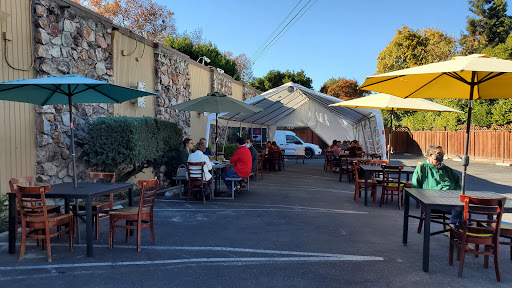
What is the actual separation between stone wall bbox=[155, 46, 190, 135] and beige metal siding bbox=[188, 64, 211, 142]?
0.58 m

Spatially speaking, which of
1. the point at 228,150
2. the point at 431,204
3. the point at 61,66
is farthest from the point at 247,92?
the point at 431,204

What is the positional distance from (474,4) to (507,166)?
30.0 metres

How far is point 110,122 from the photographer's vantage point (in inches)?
295

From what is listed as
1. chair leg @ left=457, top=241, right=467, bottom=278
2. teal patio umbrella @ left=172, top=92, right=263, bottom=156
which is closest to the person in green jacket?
chair leg @ left=457, top=241, right=467, bottom=278

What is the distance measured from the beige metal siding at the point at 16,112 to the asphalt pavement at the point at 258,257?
4.51 ft

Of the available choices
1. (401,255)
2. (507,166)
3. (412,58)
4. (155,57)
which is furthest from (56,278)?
(412,58)

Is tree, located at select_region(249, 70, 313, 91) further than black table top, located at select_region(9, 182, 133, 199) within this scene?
Yes

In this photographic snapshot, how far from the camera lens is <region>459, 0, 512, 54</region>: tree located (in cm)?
3716

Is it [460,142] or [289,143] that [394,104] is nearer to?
[289,143]

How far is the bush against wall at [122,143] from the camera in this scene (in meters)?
7.37

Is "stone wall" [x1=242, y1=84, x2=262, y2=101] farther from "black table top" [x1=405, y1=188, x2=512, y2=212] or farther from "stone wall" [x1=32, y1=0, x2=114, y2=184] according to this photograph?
"black table top" [x1=405, y1=188, x2=512, y2=212]

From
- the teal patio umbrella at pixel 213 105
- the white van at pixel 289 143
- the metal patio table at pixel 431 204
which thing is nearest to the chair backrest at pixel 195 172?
the teal patio umbrella at pixel 213 105

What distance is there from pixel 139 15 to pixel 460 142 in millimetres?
23540

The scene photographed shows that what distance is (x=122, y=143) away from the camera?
24.6ft
